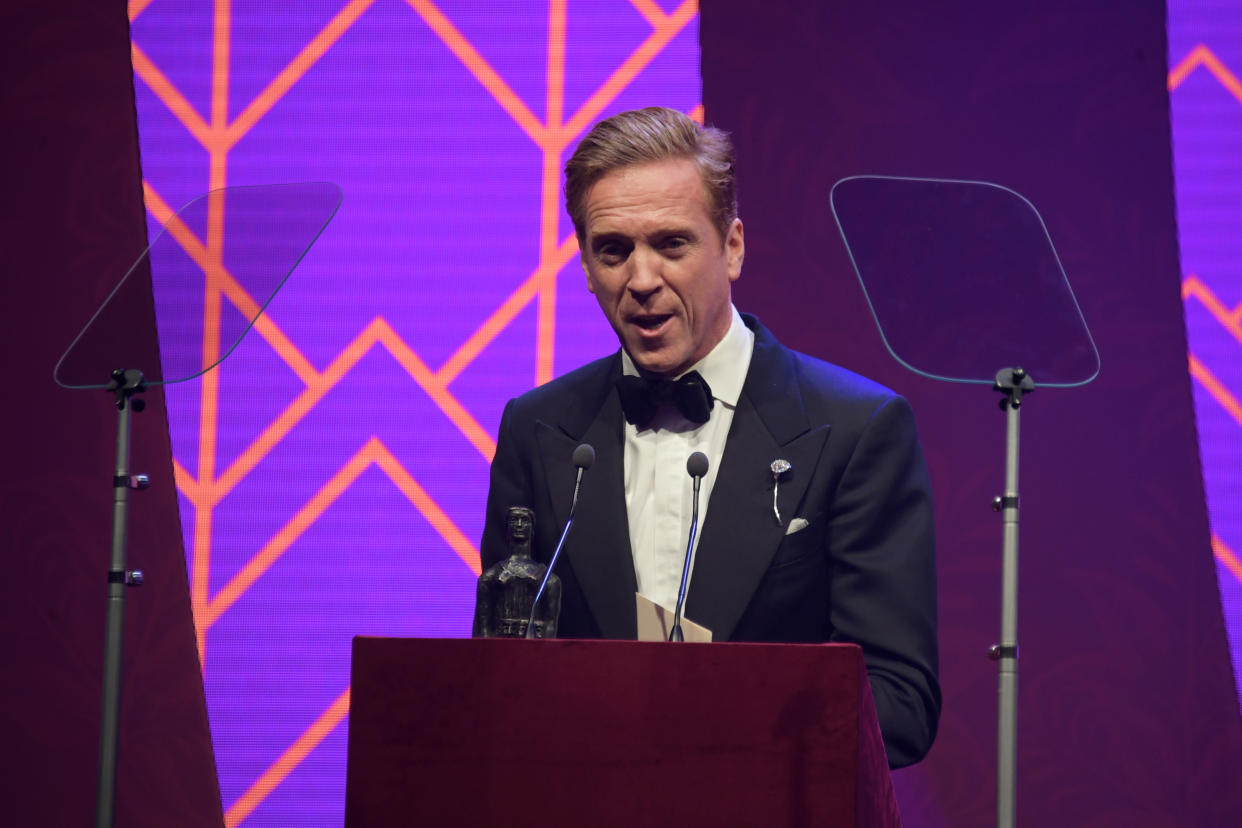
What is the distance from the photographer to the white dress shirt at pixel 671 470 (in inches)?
79.3

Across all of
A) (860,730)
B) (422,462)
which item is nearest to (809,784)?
(860,730)

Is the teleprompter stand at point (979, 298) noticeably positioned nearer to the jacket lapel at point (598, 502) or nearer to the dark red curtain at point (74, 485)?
the jacket lapel at point (598, 502)

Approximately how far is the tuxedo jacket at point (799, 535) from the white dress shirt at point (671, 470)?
4 centimetres

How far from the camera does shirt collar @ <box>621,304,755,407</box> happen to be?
2.08 metres

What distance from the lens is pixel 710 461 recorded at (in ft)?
6.66

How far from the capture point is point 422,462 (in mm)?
2965

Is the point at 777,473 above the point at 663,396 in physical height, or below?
below

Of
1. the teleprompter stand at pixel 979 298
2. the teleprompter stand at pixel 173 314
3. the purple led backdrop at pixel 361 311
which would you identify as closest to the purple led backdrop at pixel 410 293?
the purple led backdrop at pixel 361 311

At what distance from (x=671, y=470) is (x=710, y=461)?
0.07 m

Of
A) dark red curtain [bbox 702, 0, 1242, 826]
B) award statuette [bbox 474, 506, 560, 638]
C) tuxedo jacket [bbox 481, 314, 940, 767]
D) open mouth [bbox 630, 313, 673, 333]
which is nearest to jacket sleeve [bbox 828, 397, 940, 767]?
tuxedo jacket [bbox 481, 314, 940, 767]

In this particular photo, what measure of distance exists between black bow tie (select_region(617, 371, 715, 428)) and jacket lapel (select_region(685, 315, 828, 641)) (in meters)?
0.06

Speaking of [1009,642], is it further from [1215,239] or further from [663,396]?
[1215,239]

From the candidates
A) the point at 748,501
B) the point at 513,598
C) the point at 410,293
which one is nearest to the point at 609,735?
the point at 513,598

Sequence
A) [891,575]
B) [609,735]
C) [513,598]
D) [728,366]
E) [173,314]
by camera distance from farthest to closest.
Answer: [173,314] → [728,366] → [891,575] → [513,598] → [609,735]
